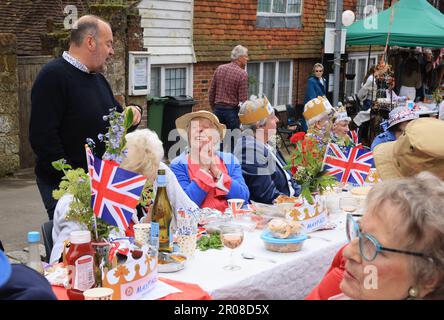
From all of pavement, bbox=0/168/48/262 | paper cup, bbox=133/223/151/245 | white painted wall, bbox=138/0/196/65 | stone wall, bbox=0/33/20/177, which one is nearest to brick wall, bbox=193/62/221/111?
white painted wall, bbox=138/0/196/65

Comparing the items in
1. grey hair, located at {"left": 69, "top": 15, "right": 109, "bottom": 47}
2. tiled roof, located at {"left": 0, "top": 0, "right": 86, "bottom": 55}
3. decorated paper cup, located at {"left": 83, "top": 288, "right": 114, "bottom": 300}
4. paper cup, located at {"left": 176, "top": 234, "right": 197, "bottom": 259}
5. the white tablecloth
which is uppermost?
tiled roof, located at {"left": 0, "top": 0, "right": 86, "bottom": 55}

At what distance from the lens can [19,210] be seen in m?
7.05

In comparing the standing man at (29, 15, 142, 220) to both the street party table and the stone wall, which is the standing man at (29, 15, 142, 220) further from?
the stone wall

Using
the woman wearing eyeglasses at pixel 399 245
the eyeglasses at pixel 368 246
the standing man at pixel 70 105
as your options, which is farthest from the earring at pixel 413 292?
the standing man at pixel 70 105

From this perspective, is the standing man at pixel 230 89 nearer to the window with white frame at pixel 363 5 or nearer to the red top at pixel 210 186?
the red top at pixel 210 186

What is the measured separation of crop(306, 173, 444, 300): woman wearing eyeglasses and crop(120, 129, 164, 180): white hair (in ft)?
5.75

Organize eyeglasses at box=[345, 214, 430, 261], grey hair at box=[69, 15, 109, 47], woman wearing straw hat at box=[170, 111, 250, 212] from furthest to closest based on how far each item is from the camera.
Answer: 1. woman wearing straw hat at box=[170, 111, 250, 212]
2. grey hair at box=[69, 15, 109, 47]
3. eyeglasses at box=[345, 214, 430, 261]

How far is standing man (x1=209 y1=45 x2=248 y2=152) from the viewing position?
1027 centimetres

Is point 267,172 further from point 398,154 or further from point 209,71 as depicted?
point 209,71

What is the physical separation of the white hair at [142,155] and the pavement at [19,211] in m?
2.13
